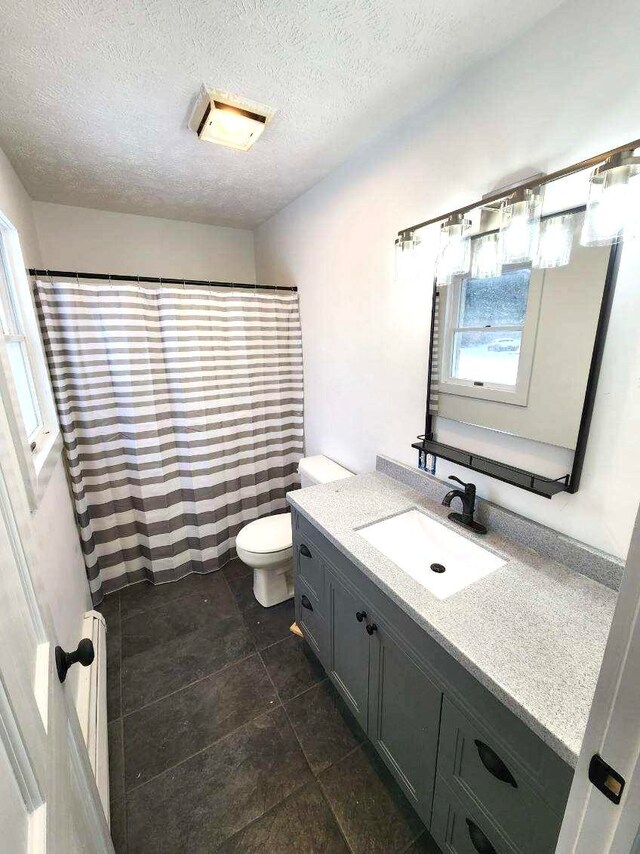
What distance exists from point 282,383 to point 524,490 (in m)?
1.73

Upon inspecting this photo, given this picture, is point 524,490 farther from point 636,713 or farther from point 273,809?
point 273,809

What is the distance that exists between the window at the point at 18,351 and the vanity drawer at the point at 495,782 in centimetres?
183

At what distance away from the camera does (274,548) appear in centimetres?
192

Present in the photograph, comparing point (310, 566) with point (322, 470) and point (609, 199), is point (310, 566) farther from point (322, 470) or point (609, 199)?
point (609, 199)

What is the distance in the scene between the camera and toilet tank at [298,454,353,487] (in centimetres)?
207

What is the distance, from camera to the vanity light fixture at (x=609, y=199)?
0.81 m

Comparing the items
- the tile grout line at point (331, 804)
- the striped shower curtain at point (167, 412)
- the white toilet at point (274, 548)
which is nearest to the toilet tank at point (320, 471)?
the white toilet at point (274, 548)

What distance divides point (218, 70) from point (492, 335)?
126 centimetres

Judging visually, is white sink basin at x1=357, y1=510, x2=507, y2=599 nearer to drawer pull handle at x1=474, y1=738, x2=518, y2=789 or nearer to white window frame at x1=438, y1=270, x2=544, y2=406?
drawer pull handle at x1=474, y1=738, x2=518, y2=789

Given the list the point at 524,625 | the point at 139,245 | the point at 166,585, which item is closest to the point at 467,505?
the point at 524,625

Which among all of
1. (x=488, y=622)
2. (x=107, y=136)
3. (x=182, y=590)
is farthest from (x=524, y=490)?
(x=107, y=136)

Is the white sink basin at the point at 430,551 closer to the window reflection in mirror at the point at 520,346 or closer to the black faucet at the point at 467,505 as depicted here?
the black faucet at the point at 467,505

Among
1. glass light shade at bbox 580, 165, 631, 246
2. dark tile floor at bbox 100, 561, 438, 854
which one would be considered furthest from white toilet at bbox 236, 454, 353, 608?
glass light shade at bbox 580, 165, 631, 246

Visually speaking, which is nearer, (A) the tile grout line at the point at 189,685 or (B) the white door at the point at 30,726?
(B) the white door at the point at 30,726
